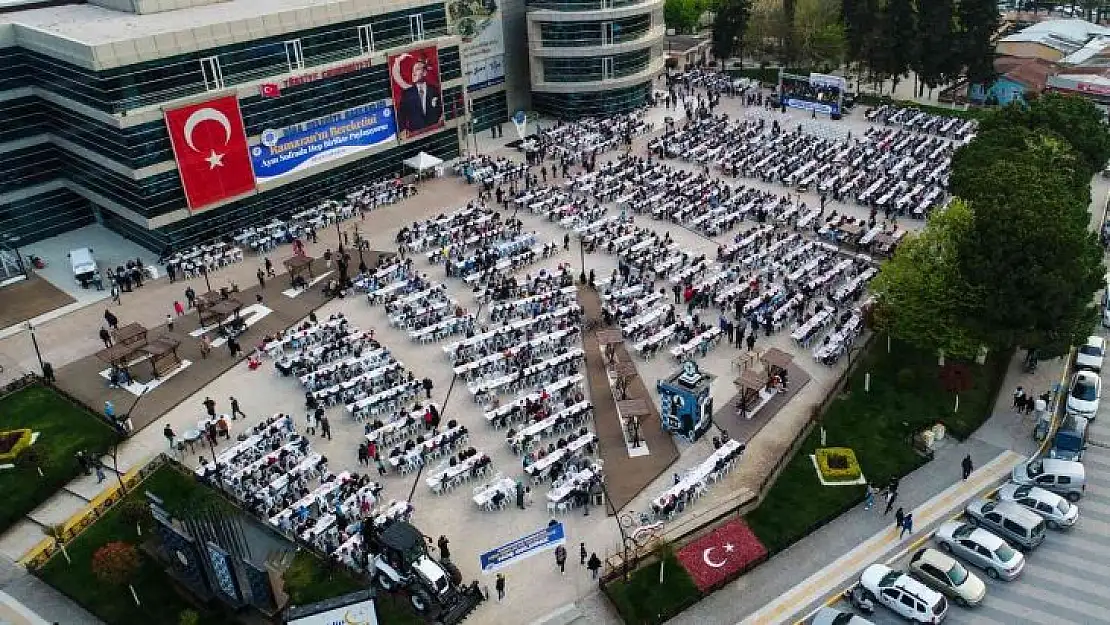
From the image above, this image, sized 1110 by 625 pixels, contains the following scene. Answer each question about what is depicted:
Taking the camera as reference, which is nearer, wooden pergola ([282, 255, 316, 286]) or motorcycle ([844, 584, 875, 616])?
motorcycle ([844, 584, 875, 616])

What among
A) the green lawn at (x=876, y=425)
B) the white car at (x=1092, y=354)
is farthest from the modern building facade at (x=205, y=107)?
the white car at (x=1092, y=354)

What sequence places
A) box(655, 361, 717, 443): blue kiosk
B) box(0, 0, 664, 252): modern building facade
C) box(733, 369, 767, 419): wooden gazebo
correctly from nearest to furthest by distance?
box(655, 361, 717, 443): blue kiosk < box(733, 369, 767, 419): wooden gazebo < box(0, 0, 664, 252): modern building facade

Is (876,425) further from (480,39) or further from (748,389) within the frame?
(480,39)

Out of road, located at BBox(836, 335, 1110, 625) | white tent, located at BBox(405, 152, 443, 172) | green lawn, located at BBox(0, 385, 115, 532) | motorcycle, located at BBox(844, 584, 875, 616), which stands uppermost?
white tent, located at BBox(405, 152, 443, 172)

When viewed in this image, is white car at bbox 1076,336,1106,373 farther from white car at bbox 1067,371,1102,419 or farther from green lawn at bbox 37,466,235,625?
green lawn at bbox 37,466,235,625

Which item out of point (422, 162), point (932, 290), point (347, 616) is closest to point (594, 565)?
point (347, 616)

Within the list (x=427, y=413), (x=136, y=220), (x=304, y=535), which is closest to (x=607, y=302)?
(x=427, y=413)

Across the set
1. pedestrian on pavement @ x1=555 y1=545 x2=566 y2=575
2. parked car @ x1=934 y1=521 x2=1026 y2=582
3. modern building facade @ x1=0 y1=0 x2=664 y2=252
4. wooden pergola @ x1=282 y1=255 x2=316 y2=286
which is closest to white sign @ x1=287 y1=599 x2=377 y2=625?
pedestrian on pavement @ x1=555 y1=545 x2=566 y2=575
